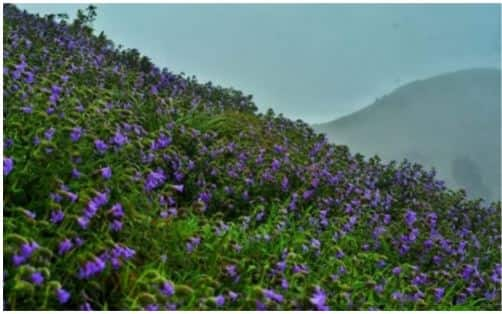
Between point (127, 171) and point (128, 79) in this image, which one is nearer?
point (127, 171)

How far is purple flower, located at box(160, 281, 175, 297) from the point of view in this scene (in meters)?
3.26

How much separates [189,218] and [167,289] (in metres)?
1.99

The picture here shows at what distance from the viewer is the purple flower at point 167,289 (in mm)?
3256

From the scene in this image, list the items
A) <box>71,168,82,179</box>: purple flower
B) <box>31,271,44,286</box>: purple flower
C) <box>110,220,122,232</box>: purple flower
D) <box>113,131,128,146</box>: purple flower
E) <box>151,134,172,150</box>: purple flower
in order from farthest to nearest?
<box>151,134,172,150</box>: purple flower
<box>113,131,128,146</box>: purple flower
<box>71,168,82,179</box>: purple flower
<box>110,220,122,232</box>: purple flower
<box>31,271,44,286</box>: purple flower

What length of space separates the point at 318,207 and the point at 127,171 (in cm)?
254

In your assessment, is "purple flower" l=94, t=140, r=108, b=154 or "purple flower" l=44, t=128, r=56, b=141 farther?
"purple flower" l=94, t=140, r=108, b=154

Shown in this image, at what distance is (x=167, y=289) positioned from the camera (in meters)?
3.26

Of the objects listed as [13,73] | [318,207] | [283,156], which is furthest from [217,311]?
[283,156]

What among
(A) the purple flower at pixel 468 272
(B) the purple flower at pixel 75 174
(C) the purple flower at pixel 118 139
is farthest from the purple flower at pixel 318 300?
(A) the purple flower at pixel 468 272

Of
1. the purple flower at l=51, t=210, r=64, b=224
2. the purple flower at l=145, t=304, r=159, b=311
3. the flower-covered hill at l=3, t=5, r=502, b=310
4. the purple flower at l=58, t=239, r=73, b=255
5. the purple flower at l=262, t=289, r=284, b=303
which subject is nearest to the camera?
the purple flower at l=145, t=304, r=159, b=311

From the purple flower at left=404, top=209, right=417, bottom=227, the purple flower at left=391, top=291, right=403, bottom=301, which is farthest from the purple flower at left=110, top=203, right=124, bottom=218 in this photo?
the purple flower at left=404, top=209, right=417, bottom=227

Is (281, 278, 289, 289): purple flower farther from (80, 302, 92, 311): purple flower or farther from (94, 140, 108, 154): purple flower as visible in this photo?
(94, 140, 108, 154): purple flower

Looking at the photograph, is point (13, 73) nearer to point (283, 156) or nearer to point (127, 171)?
point (127, 171)

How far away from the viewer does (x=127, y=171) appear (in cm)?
468
